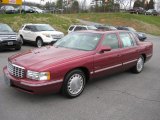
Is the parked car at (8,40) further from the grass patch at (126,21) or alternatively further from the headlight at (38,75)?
the grass patch at (126,21)

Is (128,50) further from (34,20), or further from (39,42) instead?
(34,20)

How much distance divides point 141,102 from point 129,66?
7.20ft

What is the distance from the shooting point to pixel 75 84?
5480 millimetres

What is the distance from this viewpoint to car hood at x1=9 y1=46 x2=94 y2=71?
5062 mm

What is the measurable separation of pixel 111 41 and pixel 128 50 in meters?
0.83

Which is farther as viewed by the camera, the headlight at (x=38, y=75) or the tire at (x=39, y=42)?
the tire at (x=39, y=42)

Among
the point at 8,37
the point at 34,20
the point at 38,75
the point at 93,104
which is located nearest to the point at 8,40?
the point at 8,37

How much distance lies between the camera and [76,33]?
692 centimetres

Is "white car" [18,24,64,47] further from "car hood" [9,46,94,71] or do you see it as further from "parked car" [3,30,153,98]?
"car hood" [9,46,94,71]

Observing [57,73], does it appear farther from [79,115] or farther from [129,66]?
[129,66]

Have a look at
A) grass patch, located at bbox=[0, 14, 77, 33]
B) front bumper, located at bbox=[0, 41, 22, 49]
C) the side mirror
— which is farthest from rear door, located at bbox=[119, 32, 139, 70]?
grass patch, located at bbox=[0, 14, 77, 33]

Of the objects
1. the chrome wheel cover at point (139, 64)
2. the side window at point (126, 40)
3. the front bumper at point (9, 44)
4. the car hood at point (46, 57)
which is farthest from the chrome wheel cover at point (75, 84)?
the front bumper at point (9, 44)

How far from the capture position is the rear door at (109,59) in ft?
19.8

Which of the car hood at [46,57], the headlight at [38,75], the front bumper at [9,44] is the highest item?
the car hood at [46,57]
